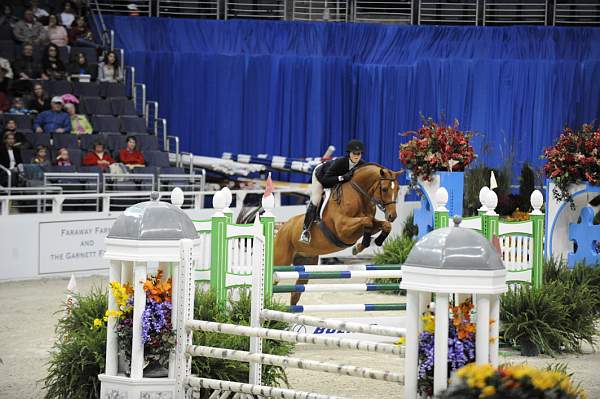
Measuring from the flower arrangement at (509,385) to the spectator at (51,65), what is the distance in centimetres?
1421

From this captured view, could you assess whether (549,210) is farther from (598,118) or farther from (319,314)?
(598,118)

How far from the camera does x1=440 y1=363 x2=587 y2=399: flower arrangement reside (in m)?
4.50

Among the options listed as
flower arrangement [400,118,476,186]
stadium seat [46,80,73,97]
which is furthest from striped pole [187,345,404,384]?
stadium seat [46,80,73,97]

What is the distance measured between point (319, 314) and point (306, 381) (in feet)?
11.1

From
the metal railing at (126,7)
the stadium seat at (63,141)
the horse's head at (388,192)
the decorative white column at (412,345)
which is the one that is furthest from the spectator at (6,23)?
the decorative white column at (412,345)

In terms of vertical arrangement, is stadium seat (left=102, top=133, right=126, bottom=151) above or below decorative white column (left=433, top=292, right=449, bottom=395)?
above

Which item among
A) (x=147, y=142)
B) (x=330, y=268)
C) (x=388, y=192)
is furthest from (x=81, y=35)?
(x=330, y=268)

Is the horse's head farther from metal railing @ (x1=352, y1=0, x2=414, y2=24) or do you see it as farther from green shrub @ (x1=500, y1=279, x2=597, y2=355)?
metal railing @ (x1=352, y1=0, x2=414, y2=24)

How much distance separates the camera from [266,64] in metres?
20.1

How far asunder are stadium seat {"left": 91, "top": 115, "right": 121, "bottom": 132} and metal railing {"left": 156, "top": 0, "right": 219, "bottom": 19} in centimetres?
328

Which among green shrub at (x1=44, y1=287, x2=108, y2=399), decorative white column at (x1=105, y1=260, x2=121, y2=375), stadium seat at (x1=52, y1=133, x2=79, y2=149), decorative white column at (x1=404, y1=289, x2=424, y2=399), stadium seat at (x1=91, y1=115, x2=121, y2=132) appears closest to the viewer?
decorative white column at (x1=404, y1=289, x2=424, y2=399)

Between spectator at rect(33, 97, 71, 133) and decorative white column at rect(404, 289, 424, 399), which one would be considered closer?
decorative white column at rect(404, 289, 424, 399)

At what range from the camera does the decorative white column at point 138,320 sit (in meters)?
6.25

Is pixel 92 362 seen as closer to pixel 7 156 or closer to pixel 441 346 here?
pixel 441 346
